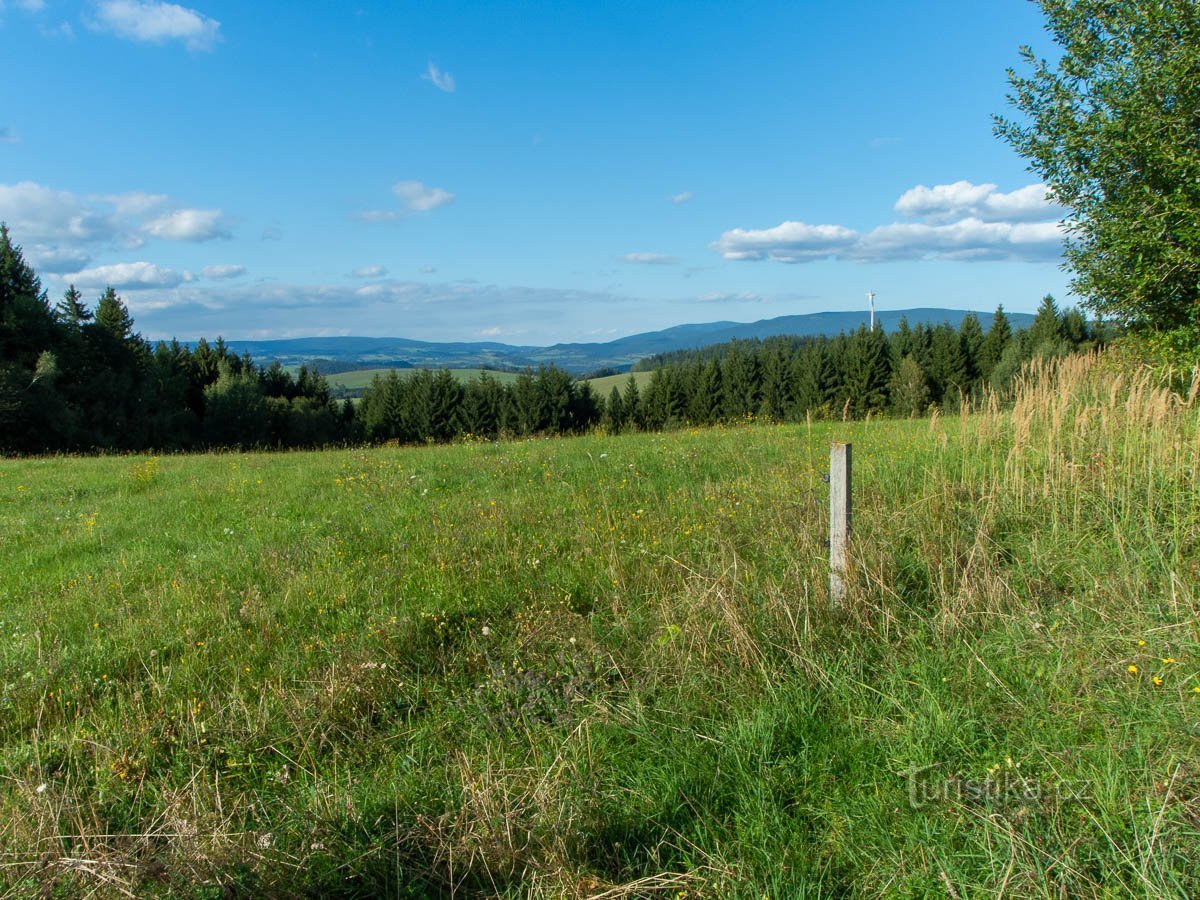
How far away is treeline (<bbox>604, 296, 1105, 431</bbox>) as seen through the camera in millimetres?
57938

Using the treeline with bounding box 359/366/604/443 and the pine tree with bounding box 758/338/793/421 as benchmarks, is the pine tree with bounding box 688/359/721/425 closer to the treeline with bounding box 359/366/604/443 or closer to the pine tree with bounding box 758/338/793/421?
the pine tree with bounding box 758/338/793/421

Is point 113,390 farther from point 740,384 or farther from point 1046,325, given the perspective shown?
point 1046,325

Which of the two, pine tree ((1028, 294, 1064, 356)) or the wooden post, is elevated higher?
pine tree ((1028, 294, 1064, 356))

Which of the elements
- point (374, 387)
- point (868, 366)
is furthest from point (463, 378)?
point (868, 366)

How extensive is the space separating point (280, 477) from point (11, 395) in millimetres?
27065

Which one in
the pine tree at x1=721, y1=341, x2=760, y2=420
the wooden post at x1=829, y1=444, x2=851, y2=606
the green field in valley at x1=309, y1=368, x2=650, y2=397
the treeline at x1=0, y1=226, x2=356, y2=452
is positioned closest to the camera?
the wooden post at x1=829, y1=444, x2=851, y2=606

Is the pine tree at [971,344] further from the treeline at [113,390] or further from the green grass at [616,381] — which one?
the treeline at [113,390]

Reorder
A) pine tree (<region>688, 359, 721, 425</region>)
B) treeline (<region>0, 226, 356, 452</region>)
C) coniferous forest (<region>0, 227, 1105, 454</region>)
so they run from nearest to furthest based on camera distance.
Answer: treeline (<region>0, 226, 356, 452</region>), coniferous forest (<region>0, 227, 1105, 454</region>), pine tree (<region>688, 359, 721, 425</region>)

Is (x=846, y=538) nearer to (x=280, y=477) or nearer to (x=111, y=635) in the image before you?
(x=111, y=635)

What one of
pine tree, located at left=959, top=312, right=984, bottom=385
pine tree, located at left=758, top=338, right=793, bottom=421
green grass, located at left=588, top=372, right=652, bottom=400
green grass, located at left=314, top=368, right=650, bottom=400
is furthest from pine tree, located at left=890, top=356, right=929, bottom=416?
green grass, located at left=588, top=372, right=652, bottom=400

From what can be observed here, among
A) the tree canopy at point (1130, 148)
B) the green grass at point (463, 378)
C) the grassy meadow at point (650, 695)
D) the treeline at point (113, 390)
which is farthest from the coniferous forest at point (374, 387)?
the green grass at point (463, 378)

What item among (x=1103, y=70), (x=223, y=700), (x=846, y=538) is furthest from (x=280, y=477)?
(x=1103, y=70)

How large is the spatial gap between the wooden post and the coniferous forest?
2731cm

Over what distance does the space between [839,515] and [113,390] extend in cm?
4517
